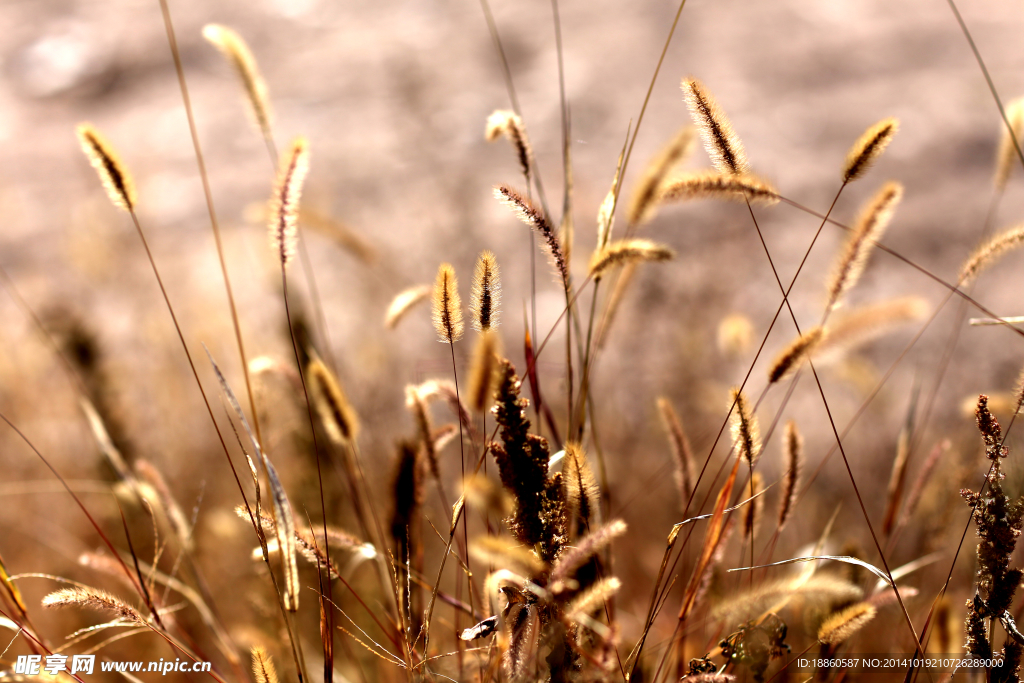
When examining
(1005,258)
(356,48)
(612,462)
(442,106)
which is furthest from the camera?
(356,48)

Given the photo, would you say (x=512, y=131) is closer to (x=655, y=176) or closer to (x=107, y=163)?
(x=655, y=176)

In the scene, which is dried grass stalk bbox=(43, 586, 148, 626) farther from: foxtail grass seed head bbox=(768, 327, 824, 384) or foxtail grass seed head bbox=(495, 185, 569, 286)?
foxtail grass seed head bbox=(768, 327, 824, 384)

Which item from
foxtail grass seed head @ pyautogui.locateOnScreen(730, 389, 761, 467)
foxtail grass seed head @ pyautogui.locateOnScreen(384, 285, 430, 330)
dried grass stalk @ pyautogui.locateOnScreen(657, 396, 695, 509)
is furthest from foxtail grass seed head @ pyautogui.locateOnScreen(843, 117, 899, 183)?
foxtail grass seed head @ pyautogui.locateOnScreen(384, 285, 430, 330)

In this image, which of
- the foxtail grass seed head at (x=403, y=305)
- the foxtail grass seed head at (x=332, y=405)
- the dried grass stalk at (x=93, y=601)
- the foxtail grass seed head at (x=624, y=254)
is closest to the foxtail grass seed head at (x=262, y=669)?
the dried grass stalk at (x=93, y=601)

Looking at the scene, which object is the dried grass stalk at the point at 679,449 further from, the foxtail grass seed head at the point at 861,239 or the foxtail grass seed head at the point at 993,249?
the foxtail grass seed head at the point at 993,249

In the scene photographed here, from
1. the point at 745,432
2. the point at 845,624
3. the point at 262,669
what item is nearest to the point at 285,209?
the point at 262,669

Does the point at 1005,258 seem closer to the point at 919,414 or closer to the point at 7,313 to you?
the point at 919,414

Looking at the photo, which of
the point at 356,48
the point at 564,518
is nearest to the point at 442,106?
the point at 356,48
